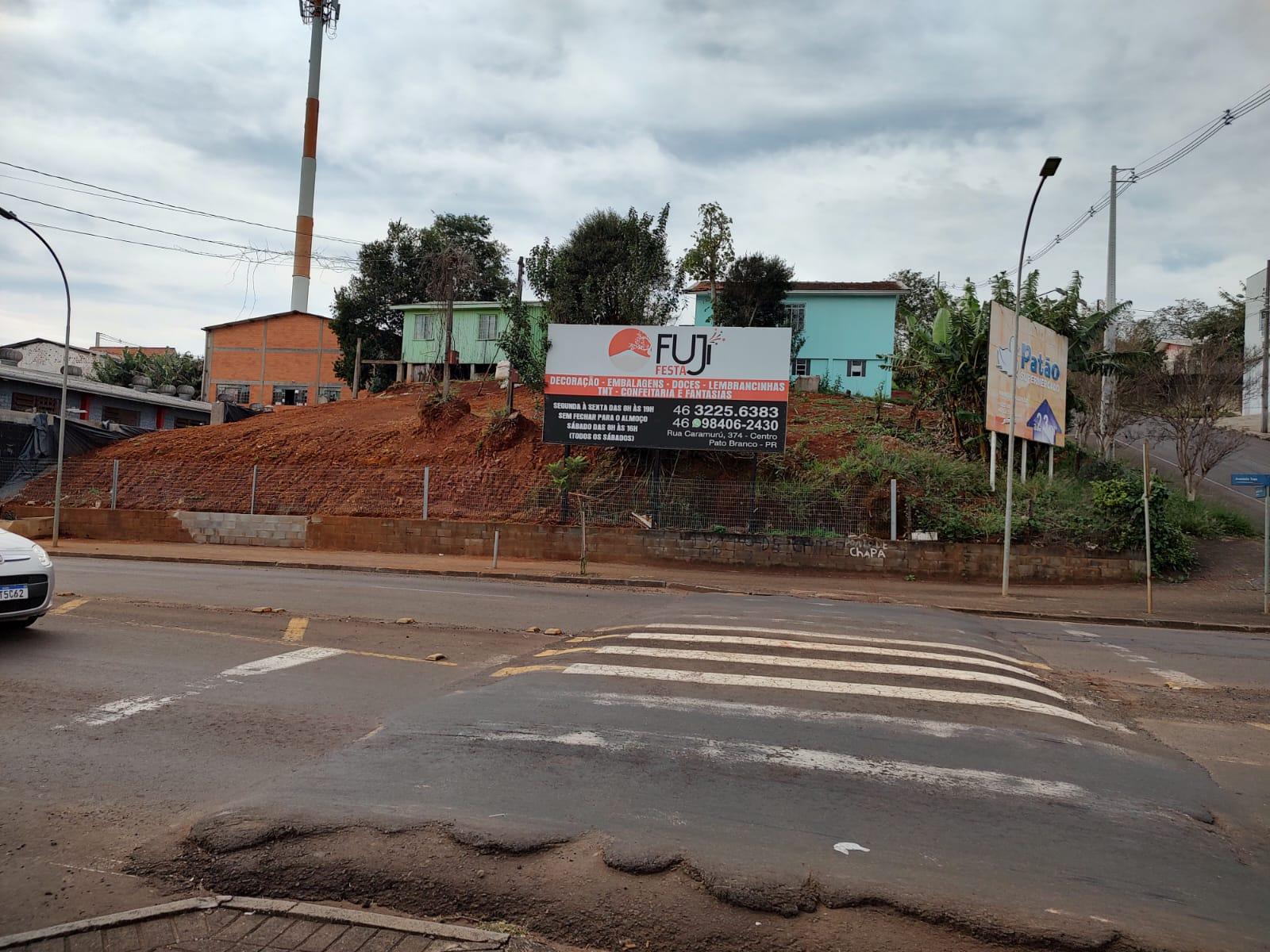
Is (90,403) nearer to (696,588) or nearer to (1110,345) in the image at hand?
(696,588)

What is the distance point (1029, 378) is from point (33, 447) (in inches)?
1213

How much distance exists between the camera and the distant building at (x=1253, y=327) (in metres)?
45.3

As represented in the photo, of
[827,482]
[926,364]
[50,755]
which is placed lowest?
[50,755]

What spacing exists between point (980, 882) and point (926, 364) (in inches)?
948

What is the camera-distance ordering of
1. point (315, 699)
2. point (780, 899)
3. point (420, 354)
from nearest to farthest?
point (780, 899)
point (315, 699)
point (420, 354)

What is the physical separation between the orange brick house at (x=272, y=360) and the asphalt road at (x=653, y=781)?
4280 centimetres

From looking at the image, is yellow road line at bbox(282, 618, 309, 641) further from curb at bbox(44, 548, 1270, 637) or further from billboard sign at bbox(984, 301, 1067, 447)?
billboard sign at bbox(984, 301, 1067, 447)

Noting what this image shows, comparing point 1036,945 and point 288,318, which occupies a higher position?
point 288,318

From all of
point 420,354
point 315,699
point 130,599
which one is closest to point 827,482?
point 130,599

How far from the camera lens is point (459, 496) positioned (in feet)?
79.2

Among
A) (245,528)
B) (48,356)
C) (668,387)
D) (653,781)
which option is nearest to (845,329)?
(668,387)

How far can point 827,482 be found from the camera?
22.0 meters

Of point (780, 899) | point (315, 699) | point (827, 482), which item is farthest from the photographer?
point (827, 482)

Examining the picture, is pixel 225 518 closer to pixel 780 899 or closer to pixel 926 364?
pixel 926 364
